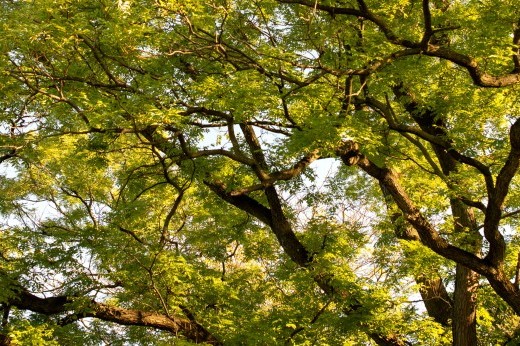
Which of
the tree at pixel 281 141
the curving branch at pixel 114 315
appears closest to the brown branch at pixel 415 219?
the tree at pixel 281 141

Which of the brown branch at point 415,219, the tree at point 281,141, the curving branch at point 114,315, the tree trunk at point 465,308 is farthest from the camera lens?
the tree trunk at point 465,308

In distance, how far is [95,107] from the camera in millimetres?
6590

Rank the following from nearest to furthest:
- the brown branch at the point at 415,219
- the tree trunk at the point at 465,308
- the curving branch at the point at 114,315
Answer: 1. the brown branch at the point at 415,219
2. the curving branch at the point at 114,315
3. the tree trunk at the point at 465,308

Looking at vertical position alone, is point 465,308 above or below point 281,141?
below

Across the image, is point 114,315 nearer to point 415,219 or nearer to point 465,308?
point 415,219

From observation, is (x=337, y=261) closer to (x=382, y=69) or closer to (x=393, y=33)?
(x=382, y=69)

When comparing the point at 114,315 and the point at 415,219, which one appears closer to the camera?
the point at 415,219

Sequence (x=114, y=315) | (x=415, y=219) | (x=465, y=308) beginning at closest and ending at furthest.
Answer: (x=415, y=219) < (x=114, y=315) < (x=465, y=308)

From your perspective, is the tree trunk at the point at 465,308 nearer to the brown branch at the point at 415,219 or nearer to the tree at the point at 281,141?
the tree at the point at 281,141

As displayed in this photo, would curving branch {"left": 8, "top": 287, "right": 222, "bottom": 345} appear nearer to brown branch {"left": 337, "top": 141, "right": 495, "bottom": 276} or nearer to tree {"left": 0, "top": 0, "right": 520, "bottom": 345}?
tree {"left": 0, "top": 0, "right": 520, "bottom": 345}

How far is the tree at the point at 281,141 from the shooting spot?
21.9ft

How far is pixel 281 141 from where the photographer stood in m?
8.42

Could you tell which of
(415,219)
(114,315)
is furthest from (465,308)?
(114,315)

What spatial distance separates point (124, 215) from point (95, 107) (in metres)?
2.71
